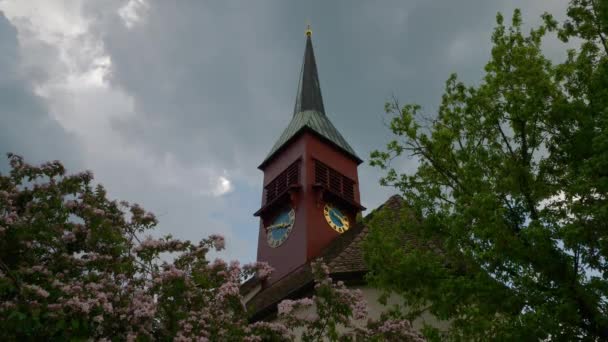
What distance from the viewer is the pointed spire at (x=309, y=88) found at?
29172 mm

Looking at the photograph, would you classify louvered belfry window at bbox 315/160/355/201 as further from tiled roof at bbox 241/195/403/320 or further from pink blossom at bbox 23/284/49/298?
pink blossom at bbox 23/284/49/298

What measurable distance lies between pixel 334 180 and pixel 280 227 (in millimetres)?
3052

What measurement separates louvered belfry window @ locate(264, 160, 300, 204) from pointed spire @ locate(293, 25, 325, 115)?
605 cm

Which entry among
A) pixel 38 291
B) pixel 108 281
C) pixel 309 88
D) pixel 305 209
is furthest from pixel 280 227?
pixel 38 291

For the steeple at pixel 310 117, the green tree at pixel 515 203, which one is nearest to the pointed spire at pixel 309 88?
the steeple at pixel 310 117

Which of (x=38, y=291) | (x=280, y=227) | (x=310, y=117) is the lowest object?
(x=38, y=291)

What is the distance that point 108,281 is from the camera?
23.8 ft

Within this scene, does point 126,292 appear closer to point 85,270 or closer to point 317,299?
point 85,270

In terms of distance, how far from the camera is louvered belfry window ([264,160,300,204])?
894 inches

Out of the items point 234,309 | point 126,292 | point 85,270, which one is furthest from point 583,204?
point 85,270

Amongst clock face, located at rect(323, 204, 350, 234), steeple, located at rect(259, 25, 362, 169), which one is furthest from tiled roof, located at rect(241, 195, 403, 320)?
steeple, located at rect(259, 25, 362, 169)

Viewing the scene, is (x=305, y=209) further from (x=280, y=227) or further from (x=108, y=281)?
(x=108, y=281)

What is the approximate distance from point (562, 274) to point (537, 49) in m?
4.40

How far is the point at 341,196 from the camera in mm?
21891
